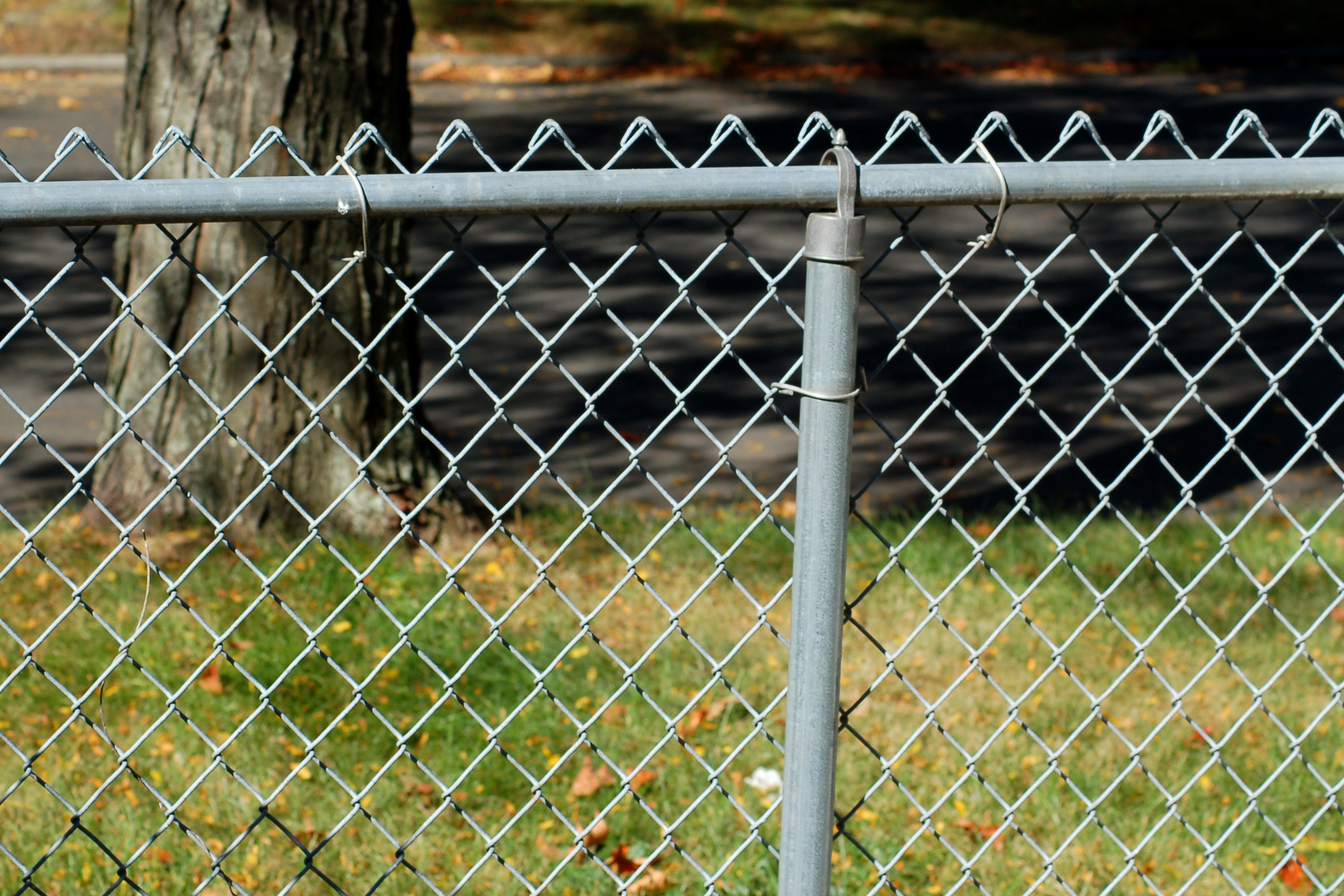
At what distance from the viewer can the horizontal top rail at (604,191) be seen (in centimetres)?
175

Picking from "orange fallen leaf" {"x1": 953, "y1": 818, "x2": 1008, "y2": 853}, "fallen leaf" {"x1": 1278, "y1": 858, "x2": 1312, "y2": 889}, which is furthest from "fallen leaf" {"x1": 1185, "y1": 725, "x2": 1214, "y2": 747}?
"orange fallen leaf" {"x1": 953, "y1": 818, "x2": 1008, "y2": 853}

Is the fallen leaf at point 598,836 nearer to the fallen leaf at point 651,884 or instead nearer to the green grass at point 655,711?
the green grass at point 655,711

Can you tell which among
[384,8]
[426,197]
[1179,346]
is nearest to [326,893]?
[426,197]

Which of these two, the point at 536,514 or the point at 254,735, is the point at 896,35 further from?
the point at 254,735

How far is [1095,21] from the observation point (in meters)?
14.4

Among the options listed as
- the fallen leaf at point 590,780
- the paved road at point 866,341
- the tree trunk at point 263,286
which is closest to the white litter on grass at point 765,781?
the fallen leaf at point 590,780

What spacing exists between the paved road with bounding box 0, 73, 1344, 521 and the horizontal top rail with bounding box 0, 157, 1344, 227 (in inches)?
55.1

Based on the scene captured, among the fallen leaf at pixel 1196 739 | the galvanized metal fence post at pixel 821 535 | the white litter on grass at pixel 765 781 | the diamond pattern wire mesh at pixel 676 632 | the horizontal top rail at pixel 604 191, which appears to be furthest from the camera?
the fallen leaf at pixel 1196 739

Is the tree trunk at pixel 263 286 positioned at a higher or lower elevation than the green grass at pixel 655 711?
higher

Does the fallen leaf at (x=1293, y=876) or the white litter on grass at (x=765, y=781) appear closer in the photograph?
the fallen leaf at (x=1293, y=876)

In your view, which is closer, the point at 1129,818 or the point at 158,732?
the point at 1129,818

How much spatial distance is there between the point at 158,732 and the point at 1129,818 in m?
2.48

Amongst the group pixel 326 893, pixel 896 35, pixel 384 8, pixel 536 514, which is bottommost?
pixel 326 893

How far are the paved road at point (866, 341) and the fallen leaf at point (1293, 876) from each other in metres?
1.23
